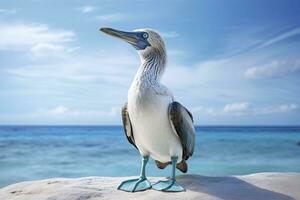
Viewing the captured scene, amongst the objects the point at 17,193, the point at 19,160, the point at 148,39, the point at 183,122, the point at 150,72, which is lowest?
the point at 19,160

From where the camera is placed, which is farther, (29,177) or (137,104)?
(29,177)

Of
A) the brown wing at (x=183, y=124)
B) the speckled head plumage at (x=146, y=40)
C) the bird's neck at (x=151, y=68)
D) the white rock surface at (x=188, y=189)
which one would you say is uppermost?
the speckled head plumage at (x=146, y=40)

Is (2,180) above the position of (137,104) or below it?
below

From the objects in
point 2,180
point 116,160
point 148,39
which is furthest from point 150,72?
point 116,160

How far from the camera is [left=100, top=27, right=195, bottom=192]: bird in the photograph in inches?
116

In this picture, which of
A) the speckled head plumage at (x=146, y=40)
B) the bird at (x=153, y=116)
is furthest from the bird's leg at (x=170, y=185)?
the speckled head plumage at (x=146, y=40)

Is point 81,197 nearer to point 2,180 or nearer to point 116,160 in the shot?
point 2,180

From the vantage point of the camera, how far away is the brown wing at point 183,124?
2.96m

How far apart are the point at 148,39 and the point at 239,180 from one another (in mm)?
1174

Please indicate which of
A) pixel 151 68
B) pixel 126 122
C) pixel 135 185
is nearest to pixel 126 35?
pixel 151 68

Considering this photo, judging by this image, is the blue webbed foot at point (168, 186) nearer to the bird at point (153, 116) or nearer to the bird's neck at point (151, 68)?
the bird at point (153, 116)

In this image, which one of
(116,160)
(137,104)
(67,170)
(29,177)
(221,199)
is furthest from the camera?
(116,160)

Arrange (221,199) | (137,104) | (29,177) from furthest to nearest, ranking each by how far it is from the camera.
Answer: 1. (29,177)
2. (137,104)
3. (221,199)

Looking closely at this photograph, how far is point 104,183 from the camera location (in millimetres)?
3240
